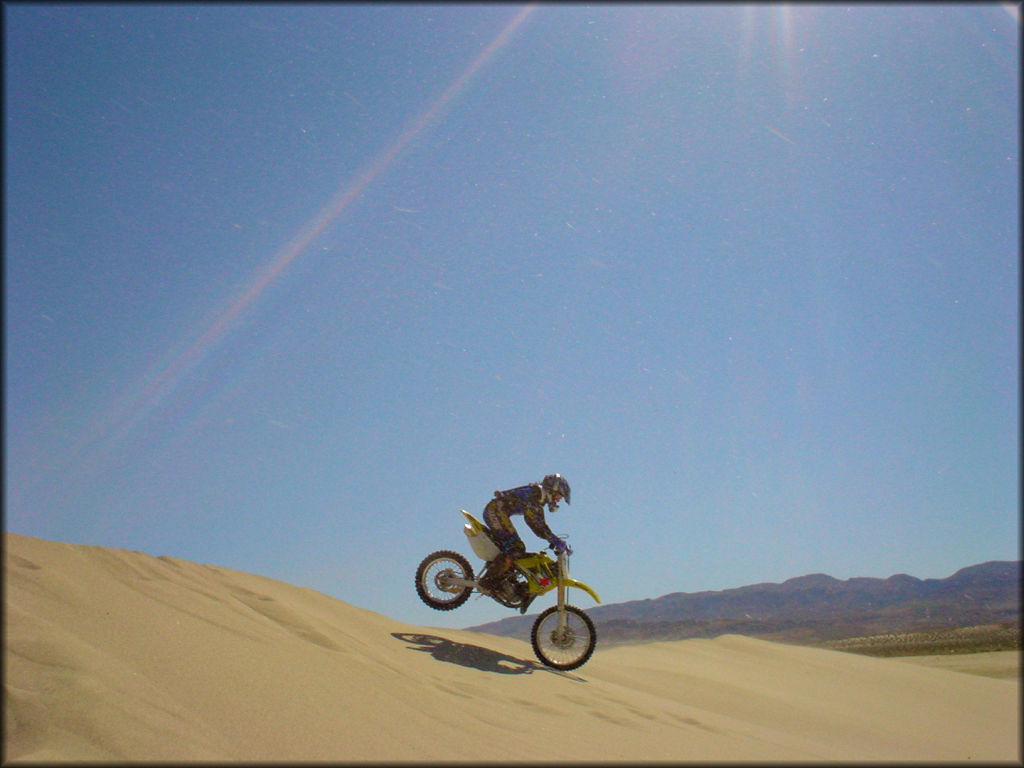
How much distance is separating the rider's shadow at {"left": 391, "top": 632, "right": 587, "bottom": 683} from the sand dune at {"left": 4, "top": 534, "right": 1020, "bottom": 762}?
5 centimetres

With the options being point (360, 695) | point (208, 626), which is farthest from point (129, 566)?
point (360, 695)

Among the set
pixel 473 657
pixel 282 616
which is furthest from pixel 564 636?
pixel 282 616

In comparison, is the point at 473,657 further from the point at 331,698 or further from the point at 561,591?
the point at 331,698

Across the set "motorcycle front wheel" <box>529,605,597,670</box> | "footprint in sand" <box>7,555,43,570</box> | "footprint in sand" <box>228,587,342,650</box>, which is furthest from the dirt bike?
"footprint in sand" <box>7,555,43,570</box>

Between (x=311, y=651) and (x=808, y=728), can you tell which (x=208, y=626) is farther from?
(x=808, y=728)

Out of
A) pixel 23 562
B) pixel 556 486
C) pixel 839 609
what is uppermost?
pixel 556 486

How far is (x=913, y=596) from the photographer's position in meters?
10.7

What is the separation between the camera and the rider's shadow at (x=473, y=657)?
7.04 metres

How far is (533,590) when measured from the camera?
29.2 feet

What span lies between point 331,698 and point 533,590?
4848 millimetres

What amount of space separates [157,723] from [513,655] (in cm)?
527

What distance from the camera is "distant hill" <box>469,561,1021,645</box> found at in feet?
11.2

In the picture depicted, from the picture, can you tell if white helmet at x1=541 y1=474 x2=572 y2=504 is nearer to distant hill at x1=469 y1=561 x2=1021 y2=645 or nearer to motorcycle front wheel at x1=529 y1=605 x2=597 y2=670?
motorcycle front wheel at x1=529 y1=605 x2=597 y2=670

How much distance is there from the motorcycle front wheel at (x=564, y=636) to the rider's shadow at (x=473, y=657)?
33 centimetres
